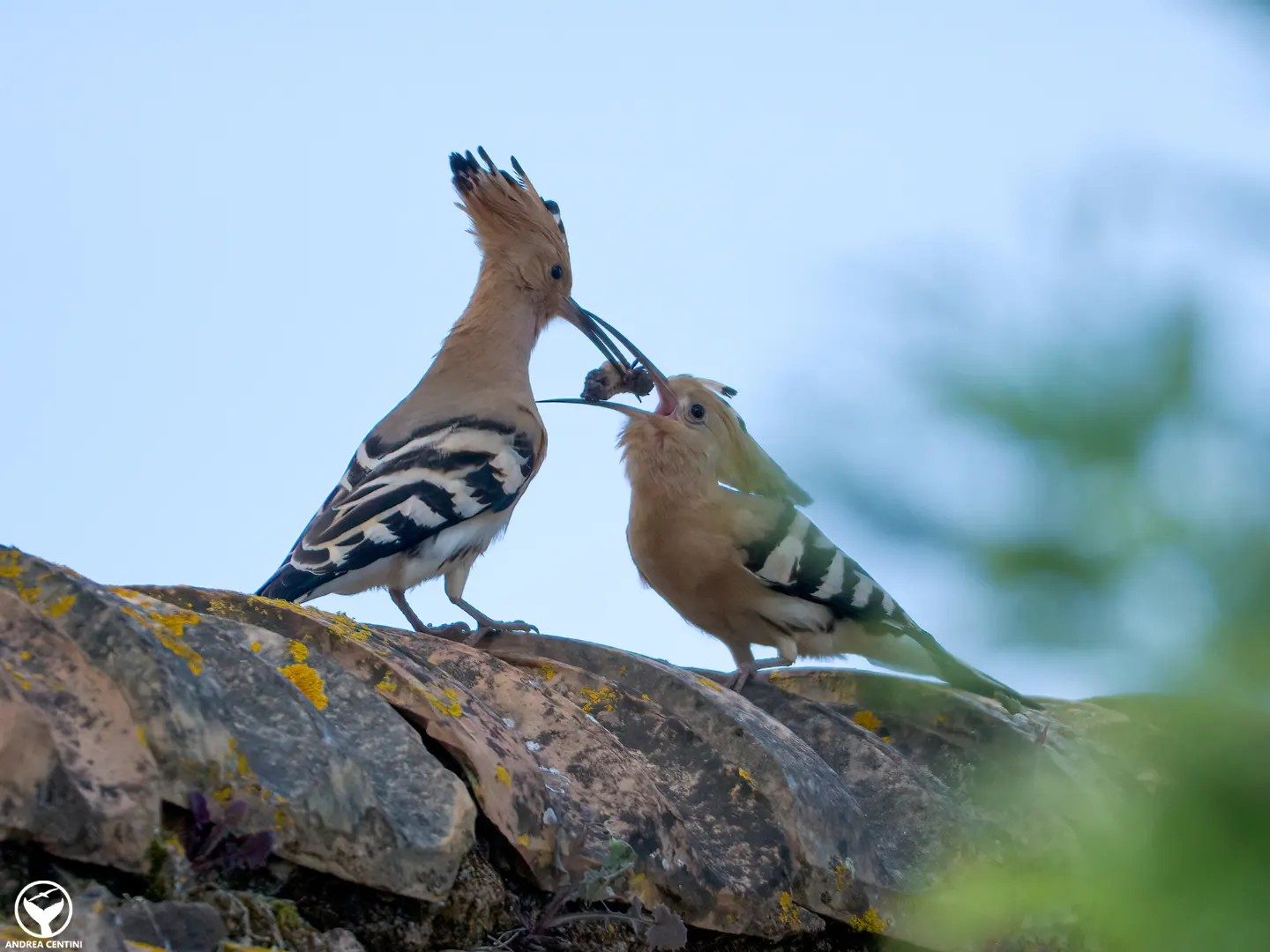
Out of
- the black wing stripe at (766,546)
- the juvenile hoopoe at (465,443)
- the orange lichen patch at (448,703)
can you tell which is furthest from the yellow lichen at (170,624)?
the black wing stripe at (766,546)

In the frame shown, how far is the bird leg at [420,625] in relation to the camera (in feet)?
11.9

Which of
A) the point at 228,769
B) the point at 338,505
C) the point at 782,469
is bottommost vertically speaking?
the point at 228,769

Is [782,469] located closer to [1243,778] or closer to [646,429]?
[1243,778]

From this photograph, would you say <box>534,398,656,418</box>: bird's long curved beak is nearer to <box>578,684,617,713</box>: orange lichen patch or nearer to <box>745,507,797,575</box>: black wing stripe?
<box>745,507,797,575</box>: black wing stripe

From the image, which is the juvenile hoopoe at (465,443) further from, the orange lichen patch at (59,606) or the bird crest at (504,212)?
the orange lichen patch at (59,606)

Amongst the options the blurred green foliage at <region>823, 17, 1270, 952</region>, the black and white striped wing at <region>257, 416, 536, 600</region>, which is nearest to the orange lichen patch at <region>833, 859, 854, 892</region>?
the blurred green foliage at <region>823, 17, 1270, 952</region>

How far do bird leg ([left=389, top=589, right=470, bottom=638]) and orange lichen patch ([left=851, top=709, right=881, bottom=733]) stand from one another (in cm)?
99

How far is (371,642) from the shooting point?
1968 millimetres

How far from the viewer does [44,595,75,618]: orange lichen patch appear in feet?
4.68

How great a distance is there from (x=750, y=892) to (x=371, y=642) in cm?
58

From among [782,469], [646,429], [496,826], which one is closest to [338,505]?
[646,429]

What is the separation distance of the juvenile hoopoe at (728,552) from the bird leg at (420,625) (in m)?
0.60
